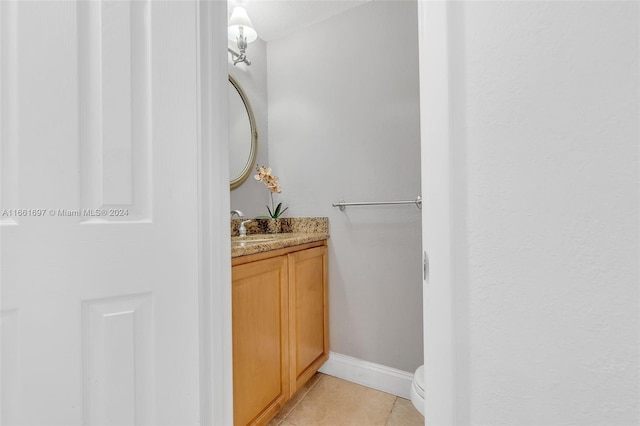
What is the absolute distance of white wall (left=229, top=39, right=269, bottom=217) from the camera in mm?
1848

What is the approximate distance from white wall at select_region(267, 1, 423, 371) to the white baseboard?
0.04 meters

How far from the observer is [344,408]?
4.71 ft

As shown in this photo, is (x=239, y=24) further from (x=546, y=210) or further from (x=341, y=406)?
(x=341, y=406)

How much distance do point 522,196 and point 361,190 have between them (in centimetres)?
129

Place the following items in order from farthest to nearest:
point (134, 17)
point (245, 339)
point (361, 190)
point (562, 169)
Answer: point (361, 190) → point (245, 339) → point (134, 17) → point (562, 169)

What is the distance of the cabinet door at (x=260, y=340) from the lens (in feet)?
3.51

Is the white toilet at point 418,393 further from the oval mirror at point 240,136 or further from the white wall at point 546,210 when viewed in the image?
the oval mirror at point 240,136

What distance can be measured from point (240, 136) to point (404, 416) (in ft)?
6.26

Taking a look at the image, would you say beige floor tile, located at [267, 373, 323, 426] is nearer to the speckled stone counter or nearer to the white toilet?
the white toilet

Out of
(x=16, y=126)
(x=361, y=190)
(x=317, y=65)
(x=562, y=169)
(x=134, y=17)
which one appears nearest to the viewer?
(x=562, y=169)

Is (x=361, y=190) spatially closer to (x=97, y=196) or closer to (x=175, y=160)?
(x=175, y=160)

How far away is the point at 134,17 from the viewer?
74 centimetres

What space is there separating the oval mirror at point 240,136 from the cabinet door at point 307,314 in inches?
28.4

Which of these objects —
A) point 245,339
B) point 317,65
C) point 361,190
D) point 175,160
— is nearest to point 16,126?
point 175,160
